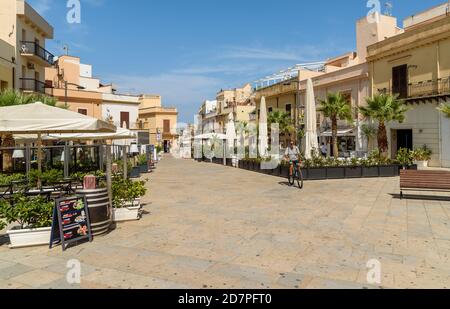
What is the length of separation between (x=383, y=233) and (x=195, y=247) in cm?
325

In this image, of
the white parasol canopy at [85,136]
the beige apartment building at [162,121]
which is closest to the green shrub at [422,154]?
the white parasol canopy at [85,136]

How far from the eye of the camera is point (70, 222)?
529 centimetres

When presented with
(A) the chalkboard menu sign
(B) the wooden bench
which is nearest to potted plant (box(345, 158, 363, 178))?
(B) the wooden bench

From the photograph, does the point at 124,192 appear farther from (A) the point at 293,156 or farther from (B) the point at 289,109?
(B) the point at 289,109

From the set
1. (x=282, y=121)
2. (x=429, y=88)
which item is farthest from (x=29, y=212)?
(x=282, y=121)

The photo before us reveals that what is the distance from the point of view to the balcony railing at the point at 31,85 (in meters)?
24.5

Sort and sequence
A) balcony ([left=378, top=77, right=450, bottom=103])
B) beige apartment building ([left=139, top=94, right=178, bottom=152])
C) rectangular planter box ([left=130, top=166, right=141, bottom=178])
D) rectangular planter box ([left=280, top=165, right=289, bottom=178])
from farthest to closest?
beige apartment building ([left=139, top=94, right=178, bottom=152]) < balcony ([left=378, top=77, right=450, bottom=103]) < rectangular planter box ([left=130, top=166, right=141, bottom=178]) < rectangular planter box ([left=280, top=165, right=289, bottom=178])

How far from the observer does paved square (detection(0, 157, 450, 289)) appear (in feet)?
12.9

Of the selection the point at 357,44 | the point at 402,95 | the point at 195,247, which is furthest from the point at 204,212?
the point at 357,44

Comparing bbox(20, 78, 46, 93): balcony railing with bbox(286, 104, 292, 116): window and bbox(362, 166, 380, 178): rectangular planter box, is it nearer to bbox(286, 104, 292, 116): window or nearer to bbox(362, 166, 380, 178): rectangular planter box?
bbox(286, 104, 292, 116): window

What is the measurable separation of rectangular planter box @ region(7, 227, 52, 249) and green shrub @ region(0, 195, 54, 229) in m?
0.14
